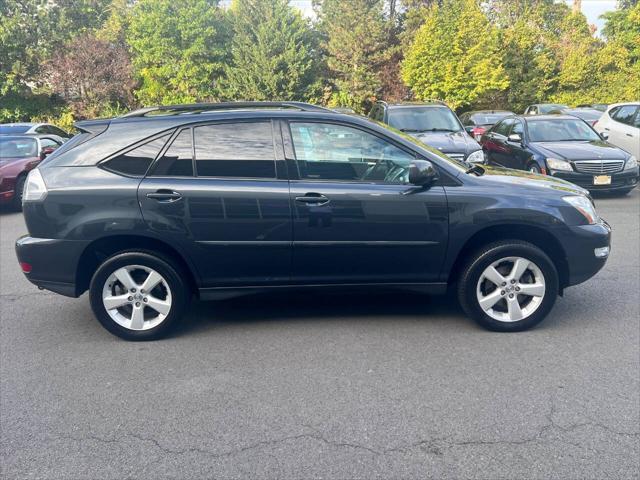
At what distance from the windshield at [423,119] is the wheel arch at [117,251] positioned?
744 cm

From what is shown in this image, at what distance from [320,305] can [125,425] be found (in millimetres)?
2168

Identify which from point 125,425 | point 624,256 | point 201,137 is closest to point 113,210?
point 201,137

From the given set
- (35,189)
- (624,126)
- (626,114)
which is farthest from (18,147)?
(626,114)

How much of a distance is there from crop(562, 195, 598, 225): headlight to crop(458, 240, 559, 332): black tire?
1.50 feet

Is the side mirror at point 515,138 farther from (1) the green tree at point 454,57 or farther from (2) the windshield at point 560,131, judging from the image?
(1) the green tree at point 454,57

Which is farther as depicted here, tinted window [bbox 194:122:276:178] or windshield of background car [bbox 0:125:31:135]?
windshield of background car [bbox 0:125:31:135]

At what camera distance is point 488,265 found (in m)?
4.22

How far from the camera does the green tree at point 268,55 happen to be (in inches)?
1249

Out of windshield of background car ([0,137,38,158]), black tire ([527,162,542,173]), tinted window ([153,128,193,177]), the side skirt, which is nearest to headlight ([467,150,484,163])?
black tire ([527,162,542,173])

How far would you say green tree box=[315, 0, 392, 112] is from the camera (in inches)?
1267

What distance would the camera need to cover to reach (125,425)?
10.3ft

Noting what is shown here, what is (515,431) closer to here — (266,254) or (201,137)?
(266,254)

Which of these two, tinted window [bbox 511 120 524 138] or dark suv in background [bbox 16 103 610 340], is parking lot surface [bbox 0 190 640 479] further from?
tinted window [bbox 511 120 524 138]

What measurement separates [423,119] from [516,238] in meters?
7.16
